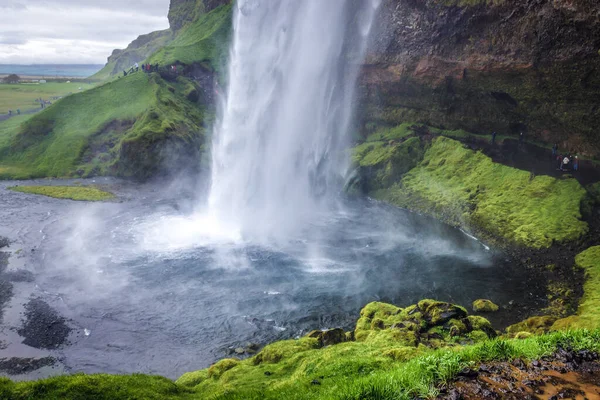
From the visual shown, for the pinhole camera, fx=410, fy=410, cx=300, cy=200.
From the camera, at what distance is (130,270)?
125ft

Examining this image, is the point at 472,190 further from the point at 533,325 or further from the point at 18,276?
the point at 18,276

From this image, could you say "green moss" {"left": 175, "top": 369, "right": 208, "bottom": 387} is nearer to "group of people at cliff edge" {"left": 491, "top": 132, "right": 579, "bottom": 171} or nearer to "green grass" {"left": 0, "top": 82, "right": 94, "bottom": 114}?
"group of people at cliff edge" {"left": 491, "top": 132, "right": 579, "bottom": 171}

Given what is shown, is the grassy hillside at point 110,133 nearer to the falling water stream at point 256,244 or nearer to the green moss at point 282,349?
the falling water stream at point 256,244

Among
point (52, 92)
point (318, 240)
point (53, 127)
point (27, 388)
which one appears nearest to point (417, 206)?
point (318, 240)

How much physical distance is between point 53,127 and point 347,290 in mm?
77304

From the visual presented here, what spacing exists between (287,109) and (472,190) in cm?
3378

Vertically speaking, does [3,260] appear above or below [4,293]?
above

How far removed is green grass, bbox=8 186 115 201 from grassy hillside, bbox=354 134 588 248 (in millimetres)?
41852

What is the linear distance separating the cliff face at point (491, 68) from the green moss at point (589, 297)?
59.2 feet

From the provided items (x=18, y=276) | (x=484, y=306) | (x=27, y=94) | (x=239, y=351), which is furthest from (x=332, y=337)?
(x=27, y=94)

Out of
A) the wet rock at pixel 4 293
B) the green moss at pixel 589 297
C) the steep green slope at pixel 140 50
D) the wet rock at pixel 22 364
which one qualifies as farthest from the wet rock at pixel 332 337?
the steep green slope at pixel 140 50

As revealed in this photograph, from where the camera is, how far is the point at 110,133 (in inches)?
3260

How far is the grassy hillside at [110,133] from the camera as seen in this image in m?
74.6

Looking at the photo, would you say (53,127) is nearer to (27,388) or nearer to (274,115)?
(274,115)
